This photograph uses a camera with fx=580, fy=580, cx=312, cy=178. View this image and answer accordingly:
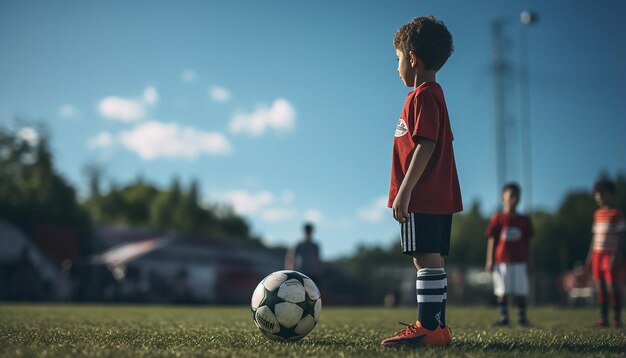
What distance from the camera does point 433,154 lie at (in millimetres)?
3902

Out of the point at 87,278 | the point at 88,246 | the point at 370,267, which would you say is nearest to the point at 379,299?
the point at 370,267

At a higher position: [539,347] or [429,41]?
[429,41]

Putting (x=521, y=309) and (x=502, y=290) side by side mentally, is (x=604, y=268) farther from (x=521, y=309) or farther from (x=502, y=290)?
(x=502, y=290)

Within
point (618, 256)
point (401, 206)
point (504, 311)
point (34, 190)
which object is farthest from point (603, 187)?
point (34, 190)

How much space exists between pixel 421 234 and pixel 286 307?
1.14m

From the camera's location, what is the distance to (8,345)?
3666 millimetres

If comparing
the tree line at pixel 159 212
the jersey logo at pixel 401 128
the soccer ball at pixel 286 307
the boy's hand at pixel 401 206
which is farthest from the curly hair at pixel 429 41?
the tree line at pixel 159 212

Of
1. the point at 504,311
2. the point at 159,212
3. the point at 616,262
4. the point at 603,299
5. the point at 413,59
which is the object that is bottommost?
the point at 504,311

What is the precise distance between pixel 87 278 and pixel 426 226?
A: 3029 cm

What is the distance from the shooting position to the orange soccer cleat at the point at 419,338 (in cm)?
367

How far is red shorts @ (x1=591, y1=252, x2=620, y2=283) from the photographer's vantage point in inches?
291

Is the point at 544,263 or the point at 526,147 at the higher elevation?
the point at 526,147

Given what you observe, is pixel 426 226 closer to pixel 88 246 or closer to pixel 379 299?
pixel 379 299

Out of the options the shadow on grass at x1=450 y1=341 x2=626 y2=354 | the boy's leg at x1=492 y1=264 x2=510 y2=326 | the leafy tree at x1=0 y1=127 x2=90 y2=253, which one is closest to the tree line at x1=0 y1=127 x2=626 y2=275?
the leafy tree at x1=0 y1=127 x2=90 y2=253
